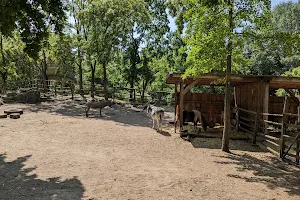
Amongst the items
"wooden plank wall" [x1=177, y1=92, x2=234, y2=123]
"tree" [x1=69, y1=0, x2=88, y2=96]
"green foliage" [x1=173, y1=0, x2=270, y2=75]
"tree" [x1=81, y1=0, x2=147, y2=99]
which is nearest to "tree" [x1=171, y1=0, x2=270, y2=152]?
"green foliage" [x1=173, y1=0, x2=270, y2=75]

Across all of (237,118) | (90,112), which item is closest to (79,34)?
(90,112)

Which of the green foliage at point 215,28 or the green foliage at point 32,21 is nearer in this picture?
the green foliage at point 32,21

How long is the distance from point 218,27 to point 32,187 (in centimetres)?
656

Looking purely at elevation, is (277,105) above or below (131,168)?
above

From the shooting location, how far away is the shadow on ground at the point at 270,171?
5996 mm

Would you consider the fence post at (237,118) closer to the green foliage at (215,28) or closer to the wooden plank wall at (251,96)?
the wooden plank wall at (251,96)

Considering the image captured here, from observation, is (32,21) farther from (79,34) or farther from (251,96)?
(79,34)

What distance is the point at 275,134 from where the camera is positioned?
43.0 ft

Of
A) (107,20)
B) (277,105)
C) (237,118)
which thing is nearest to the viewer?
(237,118)

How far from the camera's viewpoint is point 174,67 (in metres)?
25.9

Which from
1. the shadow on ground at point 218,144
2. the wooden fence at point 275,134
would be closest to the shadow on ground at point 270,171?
the wooden fence at point 275,134

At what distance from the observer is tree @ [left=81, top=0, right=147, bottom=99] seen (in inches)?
826

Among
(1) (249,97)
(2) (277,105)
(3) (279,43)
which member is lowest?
(2) (277,105)

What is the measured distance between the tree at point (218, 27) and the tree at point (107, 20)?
1327 centimetres
